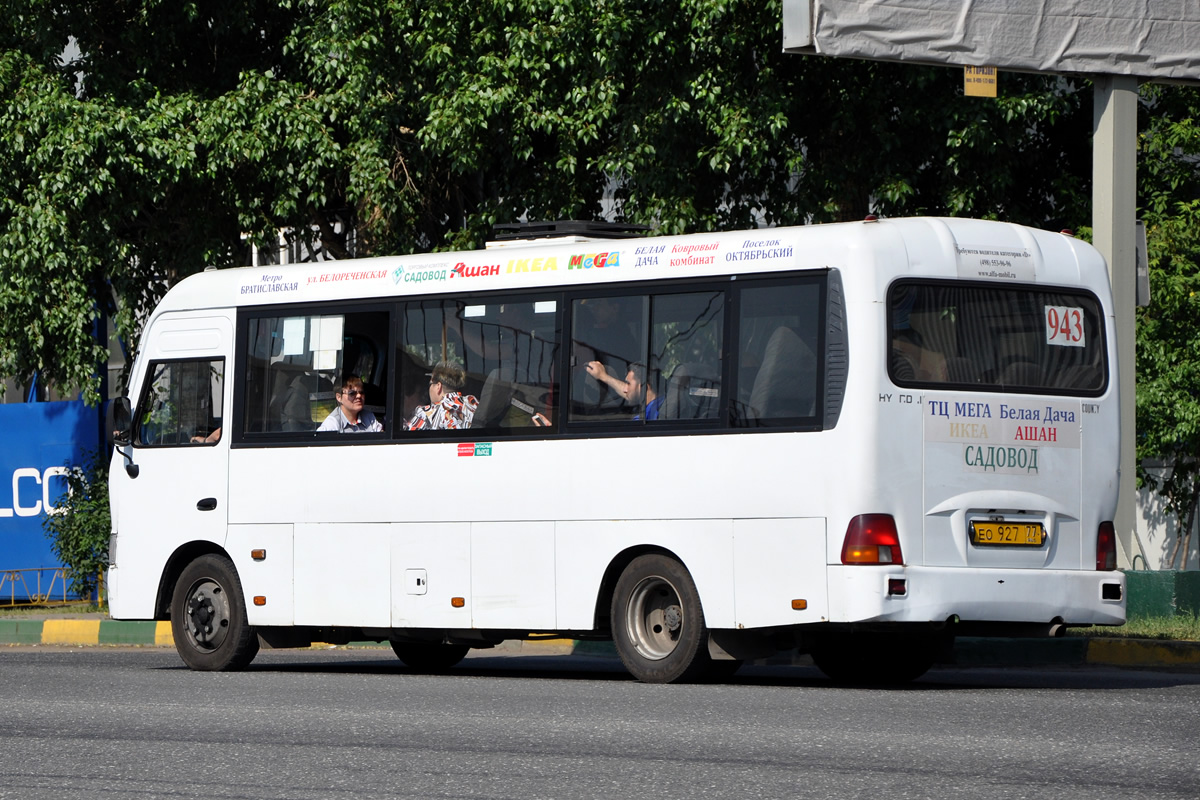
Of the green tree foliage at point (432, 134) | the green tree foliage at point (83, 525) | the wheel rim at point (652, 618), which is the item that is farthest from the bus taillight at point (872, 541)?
the green tree foliage at point (83, 525)

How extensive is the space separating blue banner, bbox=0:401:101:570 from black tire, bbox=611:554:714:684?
1206cm

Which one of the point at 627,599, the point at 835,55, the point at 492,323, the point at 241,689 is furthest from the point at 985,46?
the point at 241,689

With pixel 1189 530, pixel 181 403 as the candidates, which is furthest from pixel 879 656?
pixel 1189 530

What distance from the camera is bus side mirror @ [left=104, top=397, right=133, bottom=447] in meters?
14.8

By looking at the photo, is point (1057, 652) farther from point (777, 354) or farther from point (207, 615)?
point (207, 615)

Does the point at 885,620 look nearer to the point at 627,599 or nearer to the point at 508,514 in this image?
the point at 627,599

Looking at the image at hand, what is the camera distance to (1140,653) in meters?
13.5

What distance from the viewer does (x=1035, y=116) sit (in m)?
17.8

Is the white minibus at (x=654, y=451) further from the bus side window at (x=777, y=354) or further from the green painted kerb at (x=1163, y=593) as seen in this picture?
the green painted kerb at (x=1163, y=593)

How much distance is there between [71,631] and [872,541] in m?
10.3

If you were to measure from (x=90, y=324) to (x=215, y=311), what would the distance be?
19.2 feet

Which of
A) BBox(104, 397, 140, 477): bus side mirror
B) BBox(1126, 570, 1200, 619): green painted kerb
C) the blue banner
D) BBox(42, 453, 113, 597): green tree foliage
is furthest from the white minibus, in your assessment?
the blue banner

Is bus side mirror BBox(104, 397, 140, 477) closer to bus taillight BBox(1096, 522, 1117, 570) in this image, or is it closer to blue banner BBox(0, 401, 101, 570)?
bus taillight BBox(1096, 522, 1117, 570)

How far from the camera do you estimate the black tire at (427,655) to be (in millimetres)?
14797
